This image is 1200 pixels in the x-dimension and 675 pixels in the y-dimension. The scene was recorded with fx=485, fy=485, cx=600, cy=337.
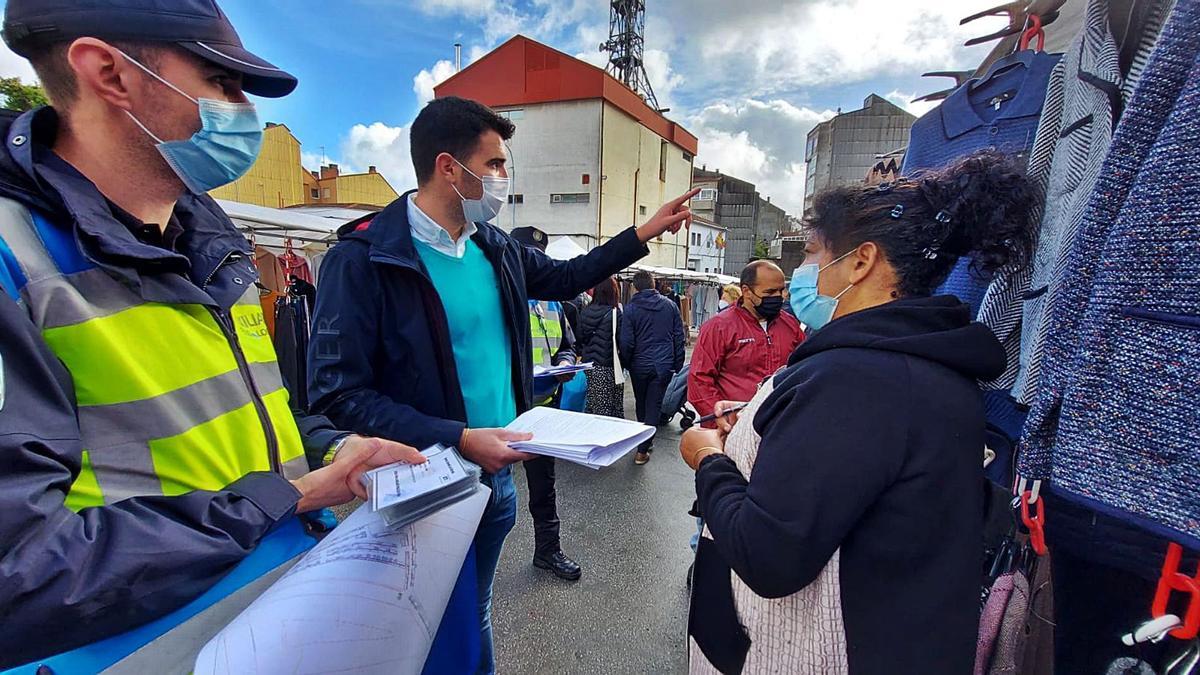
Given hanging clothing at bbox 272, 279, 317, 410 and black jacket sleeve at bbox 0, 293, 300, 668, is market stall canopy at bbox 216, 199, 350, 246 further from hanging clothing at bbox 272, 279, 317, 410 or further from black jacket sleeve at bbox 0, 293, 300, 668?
black jacket sleeve at bbox 0, 293, 300, 668

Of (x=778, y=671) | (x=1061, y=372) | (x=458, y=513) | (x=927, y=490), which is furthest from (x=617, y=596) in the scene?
(x=1061, y=372)

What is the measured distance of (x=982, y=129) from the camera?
1.54m

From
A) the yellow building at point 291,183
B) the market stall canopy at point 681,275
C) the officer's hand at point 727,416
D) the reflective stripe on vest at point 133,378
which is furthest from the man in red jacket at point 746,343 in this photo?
the yellow building at point 291,183

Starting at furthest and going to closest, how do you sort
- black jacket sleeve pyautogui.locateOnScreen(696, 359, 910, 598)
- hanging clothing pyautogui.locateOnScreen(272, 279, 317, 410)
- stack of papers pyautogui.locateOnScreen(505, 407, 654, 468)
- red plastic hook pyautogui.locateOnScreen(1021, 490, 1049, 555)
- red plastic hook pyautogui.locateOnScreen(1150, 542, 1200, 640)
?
1. hanging clothing pyautogui.locateOnScreen(272, 279, 317, 410)
2. stack of papers pyautogui.locateOnScreen(505, 407, 654, 468)
3. red plastic hook pyautogui.locateOnScreen(1021, 490, 1049, 555)
4. black jacket sleeve pyautogui.locateOnScreen(696, 359, 910, 598)
5. red plastic hook pyautogui.locateOnScreen(1150, 542, 1200, 640)

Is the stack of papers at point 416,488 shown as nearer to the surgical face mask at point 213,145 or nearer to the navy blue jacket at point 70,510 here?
the navy blue jacket at point 70,510

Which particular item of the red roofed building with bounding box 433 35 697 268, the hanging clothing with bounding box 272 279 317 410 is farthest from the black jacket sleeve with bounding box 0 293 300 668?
the red roofed building with bounding box 433 35 697 268

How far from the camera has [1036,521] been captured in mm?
1000

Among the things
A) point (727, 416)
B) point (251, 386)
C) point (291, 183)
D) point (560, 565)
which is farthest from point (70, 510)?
point (291, 183)

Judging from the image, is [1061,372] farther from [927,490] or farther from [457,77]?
[457,77]

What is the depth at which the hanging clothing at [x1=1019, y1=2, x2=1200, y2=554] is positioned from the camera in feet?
2.13

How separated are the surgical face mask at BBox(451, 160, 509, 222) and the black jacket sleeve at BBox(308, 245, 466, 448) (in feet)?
1.49

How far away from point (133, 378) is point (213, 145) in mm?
594

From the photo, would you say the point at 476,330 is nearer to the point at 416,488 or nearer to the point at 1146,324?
the point at 416,488

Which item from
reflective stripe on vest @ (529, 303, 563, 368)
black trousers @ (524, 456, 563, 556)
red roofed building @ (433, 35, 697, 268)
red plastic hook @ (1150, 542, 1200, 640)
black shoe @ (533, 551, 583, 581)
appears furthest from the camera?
red roofed building @ (433, 35, 697, 268)
